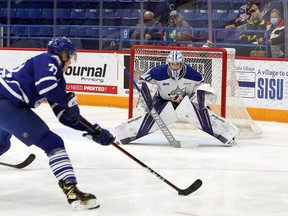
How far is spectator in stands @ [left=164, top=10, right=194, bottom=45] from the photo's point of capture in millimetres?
9141

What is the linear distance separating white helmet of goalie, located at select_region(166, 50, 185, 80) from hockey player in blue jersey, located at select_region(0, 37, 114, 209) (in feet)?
8.26

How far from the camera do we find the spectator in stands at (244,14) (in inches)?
339

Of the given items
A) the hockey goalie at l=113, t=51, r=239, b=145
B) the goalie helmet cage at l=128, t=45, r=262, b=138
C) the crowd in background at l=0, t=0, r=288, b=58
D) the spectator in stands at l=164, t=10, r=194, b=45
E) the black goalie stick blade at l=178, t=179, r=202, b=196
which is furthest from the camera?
the spectator in stands at l=164, t=10, r=194, b=45

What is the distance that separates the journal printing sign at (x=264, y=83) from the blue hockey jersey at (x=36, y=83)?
15.0 ft

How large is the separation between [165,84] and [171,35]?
111 inches

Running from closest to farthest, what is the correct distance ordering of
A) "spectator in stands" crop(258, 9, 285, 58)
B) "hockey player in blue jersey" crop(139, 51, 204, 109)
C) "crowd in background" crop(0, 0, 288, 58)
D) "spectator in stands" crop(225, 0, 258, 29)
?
"hockey player in blue jersey" crop(139, 51, 204, 109)
"spectator in stands" crop(258, 9, 285, 58)
"crowd in background" crop(0, 0, 288, 58)
"spectator in stands" crop(225, 0, 258, 29)

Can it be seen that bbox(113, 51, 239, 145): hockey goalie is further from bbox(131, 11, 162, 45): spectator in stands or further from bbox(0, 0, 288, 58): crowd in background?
bbox(131, 11, 162, 45): spectator in stands

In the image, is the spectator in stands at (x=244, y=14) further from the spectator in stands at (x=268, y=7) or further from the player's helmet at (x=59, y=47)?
the player's helmet at (x=59, y=47)

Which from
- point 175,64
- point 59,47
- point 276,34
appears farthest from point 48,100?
point 276,34

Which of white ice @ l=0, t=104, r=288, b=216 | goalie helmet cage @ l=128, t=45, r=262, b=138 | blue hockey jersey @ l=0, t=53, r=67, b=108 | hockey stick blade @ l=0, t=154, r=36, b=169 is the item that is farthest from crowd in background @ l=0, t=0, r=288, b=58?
blue hockey jersey @ l=0, t=53, r=67, b=108

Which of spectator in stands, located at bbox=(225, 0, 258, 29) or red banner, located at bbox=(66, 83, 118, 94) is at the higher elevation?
spectator in stands, located at bbox=(225, 0, 258, 29)

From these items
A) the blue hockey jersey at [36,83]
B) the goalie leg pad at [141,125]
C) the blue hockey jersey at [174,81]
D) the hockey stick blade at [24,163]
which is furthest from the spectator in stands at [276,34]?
the blue hockey jersey at [36,83]

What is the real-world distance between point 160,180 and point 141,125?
1.71 meters

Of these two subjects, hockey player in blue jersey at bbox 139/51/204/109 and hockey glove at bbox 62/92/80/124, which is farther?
hockey player in blue jersey at bbox 139/51/204/109
